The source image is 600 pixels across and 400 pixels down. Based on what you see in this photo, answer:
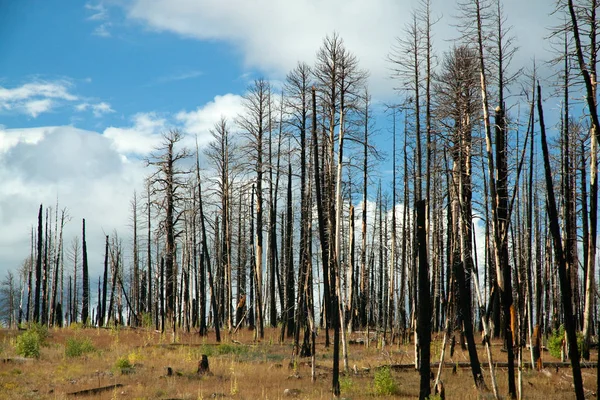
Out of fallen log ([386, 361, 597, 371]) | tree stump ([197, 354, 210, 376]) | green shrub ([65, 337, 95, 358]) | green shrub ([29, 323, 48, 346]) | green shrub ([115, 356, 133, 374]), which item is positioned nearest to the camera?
tree stump ([197, 354, 210, 376])

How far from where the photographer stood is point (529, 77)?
557 inches

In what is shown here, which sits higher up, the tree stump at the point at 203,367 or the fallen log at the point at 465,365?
the tree stump at the point at 203,367

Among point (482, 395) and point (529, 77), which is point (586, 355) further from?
point (529, 77)

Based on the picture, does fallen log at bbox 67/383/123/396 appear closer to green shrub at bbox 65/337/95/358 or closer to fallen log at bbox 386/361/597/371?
green shrub at bbox 65/337/95/358

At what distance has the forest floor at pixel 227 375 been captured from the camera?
13.4 metres

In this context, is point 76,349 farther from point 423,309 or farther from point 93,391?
point 423,309

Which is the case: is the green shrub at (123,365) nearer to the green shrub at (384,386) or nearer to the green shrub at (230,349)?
the green shrub at (230,349)

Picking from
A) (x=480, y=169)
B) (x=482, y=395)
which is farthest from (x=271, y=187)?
(x=482, y=395)

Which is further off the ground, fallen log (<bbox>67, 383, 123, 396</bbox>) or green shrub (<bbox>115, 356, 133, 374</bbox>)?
fallen log (<bbox>67, 383, 123, 396</bbox>)

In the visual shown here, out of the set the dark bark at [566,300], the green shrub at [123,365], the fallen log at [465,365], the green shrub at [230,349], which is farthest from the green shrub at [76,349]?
the dark bark at [566,300]

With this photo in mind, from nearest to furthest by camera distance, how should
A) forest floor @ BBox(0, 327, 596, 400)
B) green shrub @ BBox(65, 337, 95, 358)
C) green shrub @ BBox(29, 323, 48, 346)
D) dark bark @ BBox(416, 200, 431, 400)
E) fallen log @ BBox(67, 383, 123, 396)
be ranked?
dark bark @ BBox(416, 200, 431, 400)
fallen log @ BBox(67, 383, 123, 396)
forest floor @ BBox(0, 327, 596, 400)
green shrub @ BBox(65, 337, 95, 358)
green shrub @ BBox(29, 323, 48, 346)

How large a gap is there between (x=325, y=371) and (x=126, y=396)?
6.19 m

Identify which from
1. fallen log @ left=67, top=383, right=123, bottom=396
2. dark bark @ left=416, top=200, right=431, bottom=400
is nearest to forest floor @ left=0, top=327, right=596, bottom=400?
fallen log @ left=67, top=383, right=123, bottom=396

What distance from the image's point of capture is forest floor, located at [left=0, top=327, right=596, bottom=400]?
13422 mm
